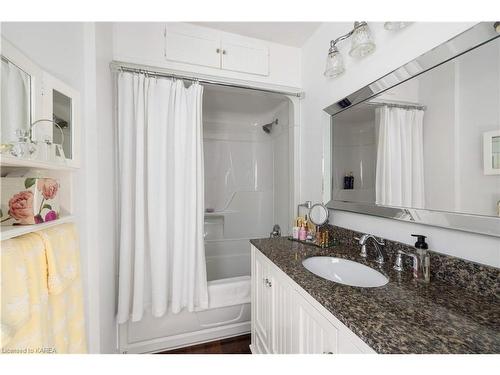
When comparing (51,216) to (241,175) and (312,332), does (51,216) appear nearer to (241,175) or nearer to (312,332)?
(312,332)

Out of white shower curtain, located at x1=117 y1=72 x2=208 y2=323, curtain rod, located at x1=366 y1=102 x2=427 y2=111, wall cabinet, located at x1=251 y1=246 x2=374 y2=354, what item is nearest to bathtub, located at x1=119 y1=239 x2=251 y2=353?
white shower curtain, located at x1=117 y1=72 x2=208 y2=323

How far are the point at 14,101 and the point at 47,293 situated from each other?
2.01 feet

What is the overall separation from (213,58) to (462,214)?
1718 mm

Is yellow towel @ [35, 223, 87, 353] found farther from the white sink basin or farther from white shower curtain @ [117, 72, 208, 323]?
the white sink basin

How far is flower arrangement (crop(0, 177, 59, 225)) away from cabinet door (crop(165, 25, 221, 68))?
124 cm

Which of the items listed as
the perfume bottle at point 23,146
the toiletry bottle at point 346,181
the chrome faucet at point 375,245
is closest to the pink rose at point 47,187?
the perfume bottle at point 23,146

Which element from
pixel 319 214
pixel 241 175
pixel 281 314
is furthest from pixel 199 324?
pixel 241 175

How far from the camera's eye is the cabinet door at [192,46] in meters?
1.46

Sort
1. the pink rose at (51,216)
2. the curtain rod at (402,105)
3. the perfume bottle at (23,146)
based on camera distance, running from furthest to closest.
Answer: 1. the curtain rod at (402,105)
2. the pink rose at (51,216)
3. the perfume bottle at (23,146)

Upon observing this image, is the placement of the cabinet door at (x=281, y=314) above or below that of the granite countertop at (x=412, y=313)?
below

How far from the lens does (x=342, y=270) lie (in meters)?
1.03

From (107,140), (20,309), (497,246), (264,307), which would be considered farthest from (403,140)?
(107,140)

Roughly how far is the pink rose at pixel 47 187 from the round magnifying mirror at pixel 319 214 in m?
1.35

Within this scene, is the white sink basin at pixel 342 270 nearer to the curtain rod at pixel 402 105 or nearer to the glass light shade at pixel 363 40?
the curtain rod at pixel 402 105
